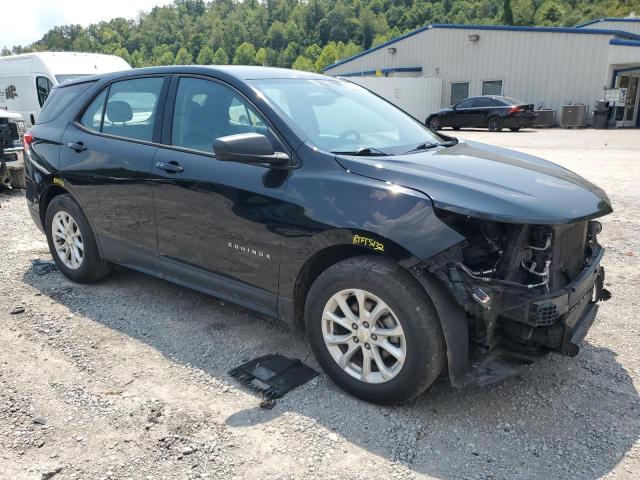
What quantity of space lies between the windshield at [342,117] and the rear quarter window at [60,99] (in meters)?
2.04

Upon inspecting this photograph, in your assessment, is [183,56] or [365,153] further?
[183,56]

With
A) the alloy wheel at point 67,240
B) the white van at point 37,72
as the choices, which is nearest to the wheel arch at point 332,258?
the alloy wheel at point 67,240

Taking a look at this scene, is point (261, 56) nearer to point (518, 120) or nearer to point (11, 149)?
point (518, 120)

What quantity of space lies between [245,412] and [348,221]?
1195 mm

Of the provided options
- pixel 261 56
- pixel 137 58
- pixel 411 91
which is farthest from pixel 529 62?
pixel 261 56

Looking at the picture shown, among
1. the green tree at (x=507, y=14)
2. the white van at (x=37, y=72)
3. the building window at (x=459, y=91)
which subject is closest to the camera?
the white van at (x=37, y=72)

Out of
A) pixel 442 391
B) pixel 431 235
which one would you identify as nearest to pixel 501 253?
pixel 431 235

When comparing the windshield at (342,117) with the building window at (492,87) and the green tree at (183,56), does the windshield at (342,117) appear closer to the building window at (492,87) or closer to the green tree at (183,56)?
the building window at (492,87)

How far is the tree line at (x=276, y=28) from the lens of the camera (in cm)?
9988

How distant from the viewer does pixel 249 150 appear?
10.4 ft

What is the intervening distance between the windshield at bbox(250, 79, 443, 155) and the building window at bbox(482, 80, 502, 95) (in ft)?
89.2

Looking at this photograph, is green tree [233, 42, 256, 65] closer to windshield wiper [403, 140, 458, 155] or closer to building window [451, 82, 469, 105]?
building window [451, 82, 469, 105]

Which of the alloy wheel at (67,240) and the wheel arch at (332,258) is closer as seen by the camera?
the wheel arch at (332,258)

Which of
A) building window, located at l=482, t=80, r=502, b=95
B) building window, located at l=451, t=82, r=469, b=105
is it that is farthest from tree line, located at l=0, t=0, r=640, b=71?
building window, located at l=482, t=80, r=502, b=95
